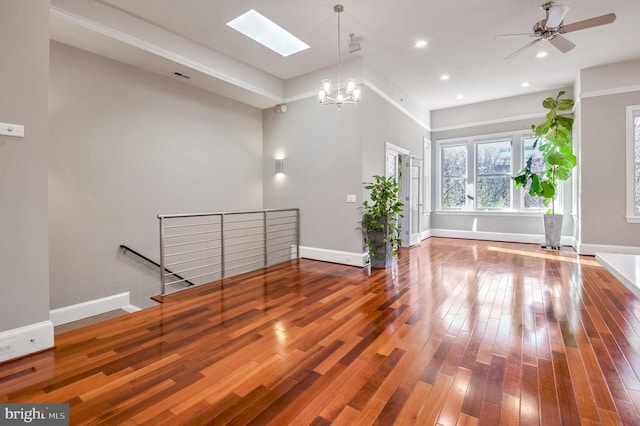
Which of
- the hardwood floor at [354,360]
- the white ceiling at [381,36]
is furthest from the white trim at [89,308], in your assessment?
the white ceiling at [381,36]

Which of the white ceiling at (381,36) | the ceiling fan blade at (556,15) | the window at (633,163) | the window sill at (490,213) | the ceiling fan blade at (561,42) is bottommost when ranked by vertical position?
the window sill at (490,213)

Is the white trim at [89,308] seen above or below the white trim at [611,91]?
below

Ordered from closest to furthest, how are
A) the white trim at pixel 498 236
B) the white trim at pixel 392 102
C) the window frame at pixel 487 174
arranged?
the white trim at pixel 392 102 < the white trim at pixel 498 236 < the window frame at pixel 487 174

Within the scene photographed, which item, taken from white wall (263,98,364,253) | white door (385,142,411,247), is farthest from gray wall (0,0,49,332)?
white door (385,142,411,247)

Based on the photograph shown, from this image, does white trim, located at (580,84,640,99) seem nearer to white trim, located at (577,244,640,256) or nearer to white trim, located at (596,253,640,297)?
white trim, located at (577,244,640,256)

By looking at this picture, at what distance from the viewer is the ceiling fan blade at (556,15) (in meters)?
3.30

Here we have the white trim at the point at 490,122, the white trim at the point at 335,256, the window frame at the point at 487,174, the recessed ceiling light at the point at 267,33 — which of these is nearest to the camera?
the recessed ceiling light at the point at 267,33

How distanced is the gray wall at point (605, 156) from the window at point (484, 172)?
150cm

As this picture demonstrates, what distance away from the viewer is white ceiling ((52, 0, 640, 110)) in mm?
3631

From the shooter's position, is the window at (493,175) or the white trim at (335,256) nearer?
the white trim at (335,256)

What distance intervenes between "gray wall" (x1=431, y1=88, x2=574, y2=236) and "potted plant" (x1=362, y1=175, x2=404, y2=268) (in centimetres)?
408

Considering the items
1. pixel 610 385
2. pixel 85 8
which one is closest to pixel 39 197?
pixel 85 8

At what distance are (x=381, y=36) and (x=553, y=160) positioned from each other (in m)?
4.49

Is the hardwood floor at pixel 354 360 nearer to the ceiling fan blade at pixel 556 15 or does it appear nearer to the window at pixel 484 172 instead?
the ceiling fan blade at pixel 556 15
